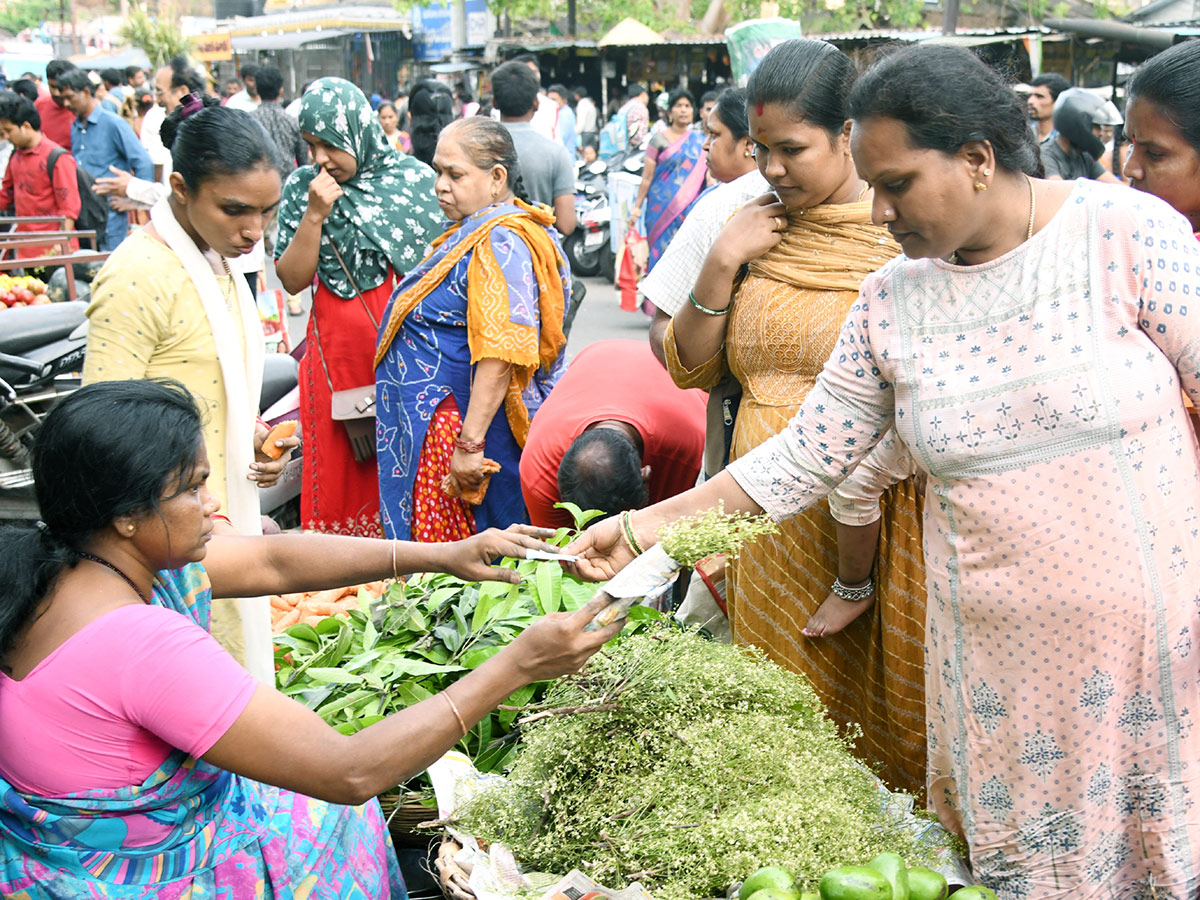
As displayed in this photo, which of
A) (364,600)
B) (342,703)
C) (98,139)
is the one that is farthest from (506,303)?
(98,139)

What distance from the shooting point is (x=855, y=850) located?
176cm

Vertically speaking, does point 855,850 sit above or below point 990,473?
below

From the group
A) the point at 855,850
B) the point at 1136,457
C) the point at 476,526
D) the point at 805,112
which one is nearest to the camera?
the point at 1136,457

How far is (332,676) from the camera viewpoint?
2.69m

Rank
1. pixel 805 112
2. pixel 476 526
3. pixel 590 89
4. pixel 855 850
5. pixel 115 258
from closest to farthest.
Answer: pixel 855 850 → pixel 805 112 → pixel 115 258 → pixel 476 526 → pixel 590 89

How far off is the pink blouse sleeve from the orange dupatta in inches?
81.8

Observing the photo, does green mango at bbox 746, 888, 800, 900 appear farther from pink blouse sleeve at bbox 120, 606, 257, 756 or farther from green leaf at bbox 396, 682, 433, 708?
green leaf at bbox 396, 682, 433, 708

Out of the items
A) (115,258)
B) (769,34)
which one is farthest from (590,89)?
(115,258)

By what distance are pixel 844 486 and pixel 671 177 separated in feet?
20.3

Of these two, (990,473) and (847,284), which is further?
(847,284)

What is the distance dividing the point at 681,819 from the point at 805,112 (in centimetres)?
140

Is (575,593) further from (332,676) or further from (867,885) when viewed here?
(867,885)

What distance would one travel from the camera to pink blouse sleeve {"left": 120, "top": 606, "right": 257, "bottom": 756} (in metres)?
1.63

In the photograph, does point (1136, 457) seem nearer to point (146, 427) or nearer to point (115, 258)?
point (146, 427)
